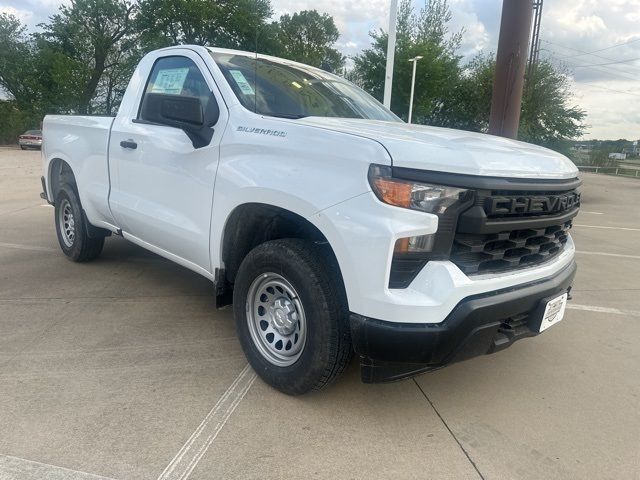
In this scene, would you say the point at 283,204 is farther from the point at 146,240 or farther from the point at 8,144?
the point at 8,144

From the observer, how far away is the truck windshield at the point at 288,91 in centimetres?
335

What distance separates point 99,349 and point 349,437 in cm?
187

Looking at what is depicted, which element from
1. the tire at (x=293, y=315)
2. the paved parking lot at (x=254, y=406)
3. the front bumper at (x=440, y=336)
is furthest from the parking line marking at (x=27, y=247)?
the front bumper at (x=440, y=336)

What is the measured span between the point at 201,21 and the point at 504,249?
41.1m

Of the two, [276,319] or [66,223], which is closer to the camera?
[276,319]

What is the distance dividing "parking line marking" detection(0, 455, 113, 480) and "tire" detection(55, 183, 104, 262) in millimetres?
3155

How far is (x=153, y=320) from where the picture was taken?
4.02 m

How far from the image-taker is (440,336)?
2.30 m

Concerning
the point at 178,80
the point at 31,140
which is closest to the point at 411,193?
the point at 178,80

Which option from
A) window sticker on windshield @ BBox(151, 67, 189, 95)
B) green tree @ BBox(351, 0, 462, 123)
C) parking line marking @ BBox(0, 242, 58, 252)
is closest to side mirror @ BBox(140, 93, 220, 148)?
window sticker on windshield @ BBox(151, 67, 189, 95)

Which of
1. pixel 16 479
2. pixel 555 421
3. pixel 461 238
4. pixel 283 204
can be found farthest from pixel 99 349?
pixel 555 421

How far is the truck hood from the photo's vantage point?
2320 mm

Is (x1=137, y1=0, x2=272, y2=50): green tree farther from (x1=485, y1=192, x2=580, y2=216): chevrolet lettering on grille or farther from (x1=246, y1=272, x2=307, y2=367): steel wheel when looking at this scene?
(x1=485, y1=192, x2=580, y2=216): chevrolet lettering on grille

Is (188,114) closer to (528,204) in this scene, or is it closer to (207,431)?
(207,431)
